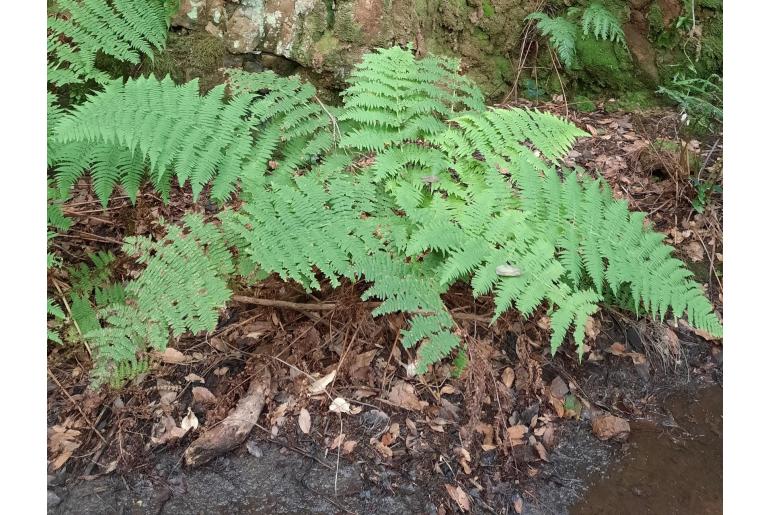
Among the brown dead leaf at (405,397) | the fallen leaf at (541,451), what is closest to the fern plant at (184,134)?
the brown dead leaf at (405,397)

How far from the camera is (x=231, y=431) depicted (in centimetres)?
258

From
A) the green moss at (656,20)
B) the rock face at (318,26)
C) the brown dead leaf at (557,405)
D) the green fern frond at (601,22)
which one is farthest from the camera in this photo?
the green moss at (656,20)

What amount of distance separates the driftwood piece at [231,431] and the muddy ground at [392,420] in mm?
42

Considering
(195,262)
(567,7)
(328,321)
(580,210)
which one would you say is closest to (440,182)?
(580,210)

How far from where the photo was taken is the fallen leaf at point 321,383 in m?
2.78

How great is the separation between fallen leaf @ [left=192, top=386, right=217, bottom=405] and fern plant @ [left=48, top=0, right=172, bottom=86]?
1873 mm

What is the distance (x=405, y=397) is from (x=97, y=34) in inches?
111

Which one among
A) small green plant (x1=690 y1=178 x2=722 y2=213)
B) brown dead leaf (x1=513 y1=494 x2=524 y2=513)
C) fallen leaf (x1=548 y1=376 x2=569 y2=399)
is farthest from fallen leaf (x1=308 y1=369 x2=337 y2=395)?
small green plant (x1=690 y1=178 x2=722 y2=213)

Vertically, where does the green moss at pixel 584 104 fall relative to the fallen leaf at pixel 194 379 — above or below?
above

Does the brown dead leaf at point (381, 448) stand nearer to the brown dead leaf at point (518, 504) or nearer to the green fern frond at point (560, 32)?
the brown dead leaf at point (518, 504)

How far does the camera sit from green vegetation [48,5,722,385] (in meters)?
2.42

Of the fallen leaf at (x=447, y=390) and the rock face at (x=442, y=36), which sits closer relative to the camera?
the fallen leaf at (x=447, y=390)

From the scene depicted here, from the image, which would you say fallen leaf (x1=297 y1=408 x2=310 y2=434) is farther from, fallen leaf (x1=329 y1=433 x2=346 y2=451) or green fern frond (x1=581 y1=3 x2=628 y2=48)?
green fern frond (x1=581 y1=3 x2=628 y2=48)

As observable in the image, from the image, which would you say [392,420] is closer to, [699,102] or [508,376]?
[508,376]
